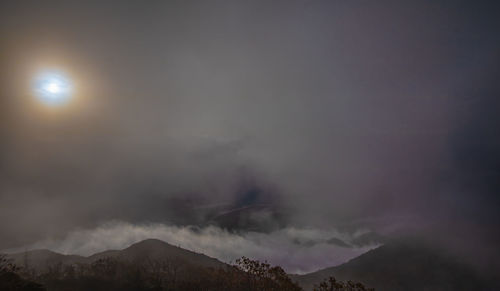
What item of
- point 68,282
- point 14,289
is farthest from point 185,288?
point 14,289

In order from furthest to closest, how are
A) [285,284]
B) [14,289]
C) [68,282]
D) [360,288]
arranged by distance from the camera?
1. [68,282]
2. [285,284]
3. [360,288]
4. [14,289]

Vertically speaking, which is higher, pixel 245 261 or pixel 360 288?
pixel 245 261

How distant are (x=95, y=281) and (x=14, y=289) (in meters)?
116

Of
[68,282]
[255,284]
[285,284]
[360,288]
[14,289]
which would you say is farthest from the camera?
[255,284]

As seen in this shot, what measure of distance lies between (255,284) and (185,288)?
43.4 meters

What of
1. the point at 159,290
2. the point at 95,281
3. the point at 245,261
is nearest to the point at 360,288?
the point at 245,261

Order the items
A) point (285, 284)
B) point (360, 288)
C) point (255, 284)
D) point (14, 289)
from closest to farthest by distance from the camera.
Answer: point (14, 289) → point (360, 288) → point (285, 284) → point (255, 284)

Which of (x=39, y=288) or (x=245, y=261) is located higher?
(x=245, y=261)

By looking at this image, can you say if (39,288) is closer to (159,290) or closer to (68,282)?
(159,290)

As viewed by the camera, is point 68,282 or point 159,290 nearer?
point 159,290

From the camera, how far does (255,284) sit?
→ 198 m

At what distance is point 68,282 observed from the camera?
186 m

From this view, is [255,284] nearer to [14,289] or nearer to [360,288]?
[360,288]

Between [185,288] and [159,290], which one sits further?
[185,288]
